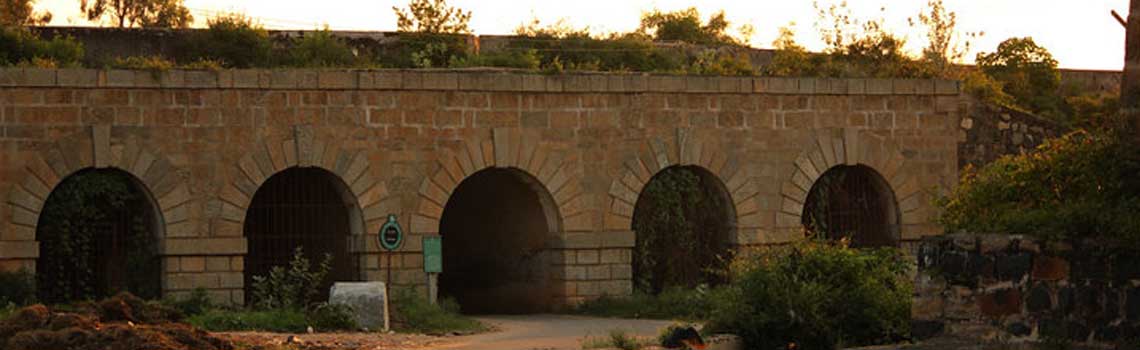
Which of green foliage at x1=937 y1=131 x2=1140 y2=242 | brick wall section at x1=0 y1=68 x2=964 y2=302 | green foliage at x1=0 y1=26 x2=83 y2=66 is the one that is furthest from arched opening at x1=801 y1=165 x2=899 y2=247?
green foliage at x1=937 y1=131 x2=1140 y2=242

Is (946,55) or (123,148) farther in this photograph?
(946,55)

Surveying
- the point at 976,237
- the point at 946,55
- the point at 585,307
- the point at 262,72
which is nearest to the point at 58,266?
the point at 262,72

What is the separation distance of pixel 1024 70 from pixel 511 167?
47.2 ft

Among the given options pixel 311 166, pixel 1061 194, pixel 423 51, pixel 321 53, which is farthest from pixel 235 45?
pixel 1061 194

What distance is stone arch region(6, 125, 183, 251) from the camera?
22016 millimetres

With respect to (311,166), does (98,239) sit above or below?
below

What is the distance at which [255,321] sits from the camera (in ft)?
65.0

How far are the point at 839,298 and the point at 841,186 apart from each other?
10.7 meters

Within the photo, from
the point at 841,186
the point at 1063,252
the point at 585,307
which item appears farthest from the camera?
the point at 841,186

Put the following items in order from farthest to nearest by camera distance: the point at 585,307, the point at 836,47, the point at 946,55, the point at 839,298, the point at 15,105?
the point at 946,55 → the point at 836,47 → the point at 585,307 → the point at 15,105 → the point at 839,298

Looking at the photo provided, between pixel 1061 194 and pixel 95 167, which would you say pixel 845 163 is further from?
pixel 1061 194

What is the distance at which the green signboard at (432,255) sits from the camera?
77.6ft

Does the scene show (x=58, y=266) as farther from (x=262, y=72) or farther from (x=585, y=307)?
(x=585, y=307)

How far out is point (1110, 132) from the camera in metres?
13.9
